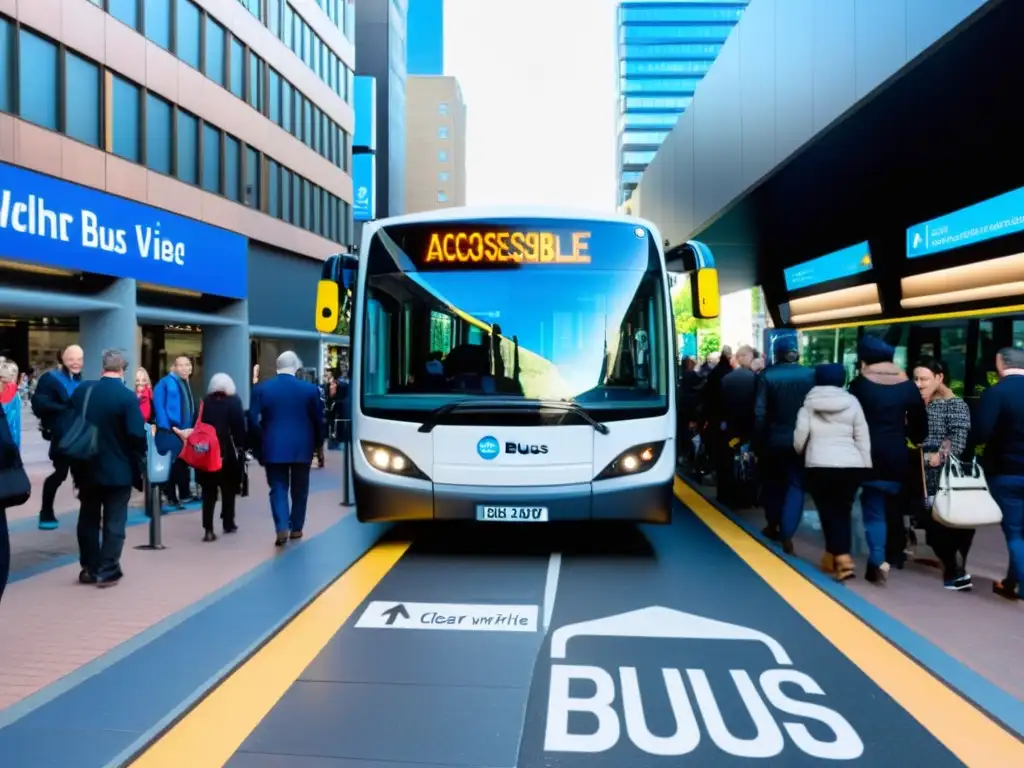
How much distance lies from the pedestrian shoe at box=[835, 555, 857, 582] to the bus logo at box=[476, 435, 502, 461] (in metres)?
2.77

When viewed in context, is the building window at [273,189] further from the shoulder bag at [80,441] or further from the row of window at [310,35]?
the shoulder bag at [80,441]

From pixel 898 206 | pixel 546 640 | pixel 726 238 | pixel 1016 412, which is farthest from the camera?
pixel 726 238

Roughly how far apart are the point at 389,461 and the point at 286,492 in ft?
4.66

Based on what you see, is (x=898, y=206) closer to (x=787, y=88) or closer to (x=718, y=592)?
(x=787, y=88)

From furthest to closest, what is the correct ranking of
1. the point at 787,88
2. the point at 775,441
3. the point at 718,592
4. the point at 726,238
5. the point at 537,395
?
the point at 726,238, the point at 787,88, the point at 775,441, the point at 537,395, the point at 718,592

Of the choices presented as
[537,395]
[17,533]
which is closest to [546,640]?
[537,395]

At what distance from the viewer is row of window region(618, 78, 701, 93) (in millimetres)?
118625

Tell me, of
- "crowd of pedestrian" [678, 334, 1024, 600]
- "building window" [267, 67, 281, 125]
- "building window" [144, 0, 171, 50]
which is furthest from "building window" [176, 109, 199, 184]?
"crowd of pedestrian" [678, 334, 1024, 600]

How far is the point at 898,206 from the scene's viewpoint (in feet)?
49.4

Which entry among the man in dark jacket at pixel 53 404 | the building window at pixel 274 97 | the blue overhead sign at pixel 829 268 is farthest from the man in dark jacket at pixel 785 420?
the building window at pixel 274 97

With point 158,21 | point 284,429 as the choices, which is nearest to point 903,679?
point 284,429

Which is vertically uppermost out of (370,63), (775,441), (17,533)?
(370,63)

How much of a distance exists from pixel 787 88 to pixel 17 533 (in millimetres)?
10610

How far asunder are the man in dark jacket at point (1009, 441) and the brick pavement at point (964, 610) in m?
0.42
